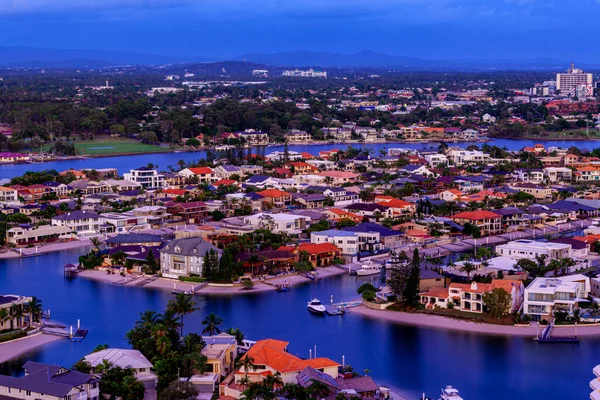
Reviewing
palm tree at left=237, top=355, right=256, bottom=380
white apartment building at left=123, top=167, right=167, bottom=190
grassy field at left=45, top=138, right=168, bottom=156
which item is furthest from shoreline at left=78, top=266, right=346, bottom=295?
grassy field at left=45, top=138, right=168, bottom=156

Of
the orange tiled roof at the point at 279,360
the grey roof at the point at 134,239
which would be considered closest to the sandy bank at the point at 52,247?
the grey roof at the point at 134,239

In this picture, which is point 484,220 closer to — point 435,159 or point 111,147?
point 435,159

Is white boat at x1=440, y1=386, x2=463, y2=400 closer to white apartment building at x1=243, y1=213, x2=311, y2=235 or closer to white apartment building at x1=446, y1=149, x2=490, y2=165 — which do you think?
white apartment building at x1=243, y1=213, x2=311, y2=235

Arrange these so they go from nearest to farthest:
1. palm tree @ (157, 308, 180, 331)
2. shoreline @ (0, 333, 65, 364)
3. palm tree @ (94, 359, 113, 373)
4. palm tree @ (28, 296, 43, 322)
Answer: palm tree @ (94, 359, 113, 373) < palm tree @ (157, 308, 180, 331) < shoreline @ (0, 333, 65, 364) < palm tree @ (28, 296, 43, 322)

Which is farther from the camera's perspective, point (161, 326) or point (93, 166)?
point (93, 166)

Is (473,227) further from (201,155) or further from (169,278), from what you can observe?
(201,155)

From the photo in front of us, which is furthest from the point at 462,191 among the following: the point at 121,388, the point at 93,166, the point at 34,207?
the point at 121,388
